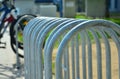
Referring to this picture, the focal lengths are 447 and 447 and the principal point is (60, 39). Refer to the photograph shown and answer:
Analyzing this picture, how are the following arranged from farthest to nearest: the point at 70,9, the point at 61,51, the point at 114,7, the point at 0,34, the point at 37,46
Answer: the point at 114,7
the point at 70,9
the point at 0,34
the point at 37,46
the point at 61,51

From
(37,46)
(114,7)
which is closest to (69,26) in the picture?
(37,46)

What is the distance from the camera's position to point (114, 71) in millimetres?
7805

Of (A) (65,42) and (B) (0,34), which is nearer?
(A) (65,42)

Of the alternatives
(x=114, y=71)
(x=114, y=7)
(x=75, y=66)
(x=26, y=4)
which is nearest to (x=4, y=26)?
(x=114, y=71)

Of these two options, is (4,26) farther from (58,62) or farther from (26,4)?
(26,4)

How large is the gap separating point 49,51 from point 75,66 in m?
1.59

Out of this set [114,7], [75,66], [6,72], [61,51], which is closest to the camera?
[61,51]

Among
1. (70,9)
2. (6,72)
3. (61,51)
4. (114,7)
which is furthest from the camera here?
(114,7)

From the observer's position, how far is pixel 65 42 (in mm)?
3342

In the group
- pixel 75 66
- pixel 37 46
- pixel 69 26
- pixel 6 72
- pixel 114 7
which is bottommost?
pixel 114 7

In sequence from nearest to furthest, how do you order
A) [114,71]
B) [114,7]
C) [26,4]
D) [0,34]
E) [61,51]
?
[61,51]
[114,71]
[0,34]
[26,4]
[114,7]

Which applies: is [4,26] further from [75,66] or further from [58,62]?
[58,62]

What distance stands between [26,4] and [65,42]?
2645cm

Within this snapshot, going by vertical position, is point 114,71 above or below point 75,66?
below
